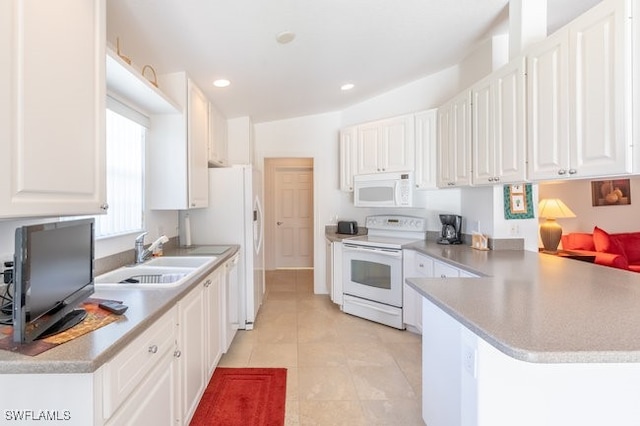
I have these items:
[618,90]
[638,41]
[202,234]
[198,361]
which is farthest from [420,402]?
[202,234]

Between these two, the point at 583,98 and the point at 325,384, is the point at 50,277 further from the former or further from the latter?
the point at 583,98

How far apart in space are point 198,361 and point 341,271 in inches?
85.5

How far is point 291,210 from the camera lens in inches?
256

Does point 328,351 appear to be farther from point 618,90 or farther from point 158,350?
point 618,90

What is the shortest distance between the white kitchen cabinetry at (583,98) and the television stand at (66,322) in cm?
233

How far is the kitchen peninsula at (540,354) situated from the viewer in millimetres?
960

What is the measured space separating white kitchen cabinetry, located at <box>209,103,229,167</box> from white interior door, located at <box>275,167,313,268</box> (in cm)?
242

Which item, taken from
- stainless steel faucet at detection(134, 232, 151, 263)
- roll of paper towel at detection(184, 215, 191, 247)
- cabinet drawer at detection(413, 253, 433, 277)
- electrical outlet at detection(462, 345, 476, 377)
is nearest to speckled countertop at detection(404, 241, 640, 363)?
electrical outlet at detection(462, 345, 476, 377)

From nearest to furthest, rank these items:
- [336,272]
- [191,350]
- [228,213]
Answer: [191,350]
[228,213]
[336,272]

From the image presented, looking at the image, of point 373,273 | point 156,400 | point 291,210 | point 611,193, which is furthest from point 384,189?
point 611,193

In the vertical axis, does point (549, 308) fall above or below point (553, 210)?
below

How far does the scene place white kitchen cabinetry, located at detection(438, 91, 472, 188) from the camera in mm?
2689

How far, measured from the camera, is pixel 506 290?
60.2 inches

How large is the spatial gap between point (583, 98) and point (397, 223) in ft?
7.43
